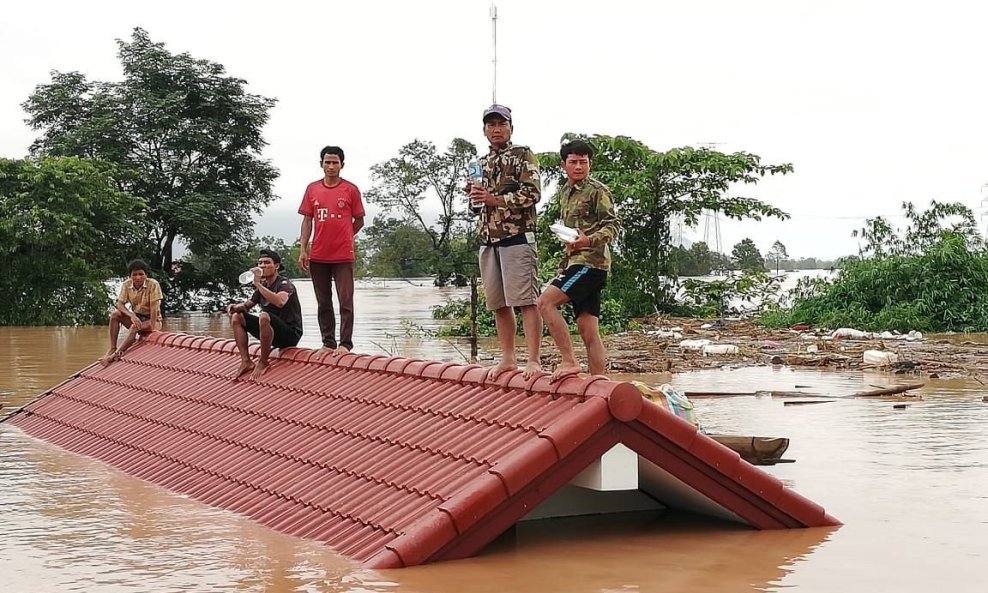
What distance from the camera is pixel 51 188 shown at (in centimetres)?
3428

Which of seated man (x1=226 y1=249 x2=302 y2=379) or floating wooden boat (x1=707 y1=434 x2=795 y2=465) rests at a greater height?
seated man (x1=226 y1=249 x2=302 y2=379)

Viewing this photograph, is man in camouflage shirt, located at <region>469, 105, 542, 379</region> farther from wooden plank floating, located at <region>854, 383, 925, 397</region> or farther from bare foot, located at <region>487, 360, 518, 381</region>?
wooden plank floating, located at <region>854, 383, 925, 397</region>

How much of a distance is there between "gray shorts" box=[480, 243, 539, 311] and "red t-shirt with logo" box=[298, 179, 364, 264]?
2.83 meters

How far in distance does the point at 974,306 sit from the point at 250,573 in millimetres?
23791

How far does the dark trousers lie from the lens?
36.2ft

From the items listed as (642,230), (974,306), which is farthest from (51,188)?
(974,306)

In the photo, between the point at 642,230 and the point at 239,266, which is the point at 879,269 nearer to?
the point at 642,230

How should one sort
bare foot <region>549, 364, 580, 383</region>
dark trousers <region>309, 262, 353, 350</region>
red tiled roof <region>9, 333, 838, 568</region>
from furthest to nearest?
dark trousers <region>309, 262, 353, 350</region>
bare foot <region>549, 364, 580, 383</region>
red tiled roof <region>9, 333, 838, 568</region>

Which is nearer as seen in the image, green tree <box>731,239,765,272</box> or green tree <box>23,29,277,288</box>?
green tree <box>731,239,765,272</box>

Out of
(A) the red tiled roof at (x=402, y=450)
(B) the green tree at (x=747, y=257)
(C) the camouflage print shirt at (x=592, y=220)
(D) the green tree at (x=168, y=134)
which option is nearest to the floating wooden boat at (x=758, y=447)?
(A) the red tiled roof at (x=402, y=450)

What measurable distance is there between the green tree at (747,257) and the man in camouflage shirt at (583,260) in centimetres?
2485

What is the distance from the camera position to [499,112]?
8289 mm

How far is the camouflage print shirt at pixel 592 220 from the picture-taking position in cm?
799

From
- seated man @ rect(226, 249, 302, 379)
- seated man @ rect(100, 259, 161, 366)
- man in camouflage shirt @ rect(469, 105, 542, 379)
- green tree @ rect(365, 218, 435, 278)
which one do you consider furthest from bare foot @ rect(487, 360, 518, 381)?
green tree @ rect(365, 218, 435, 278)
